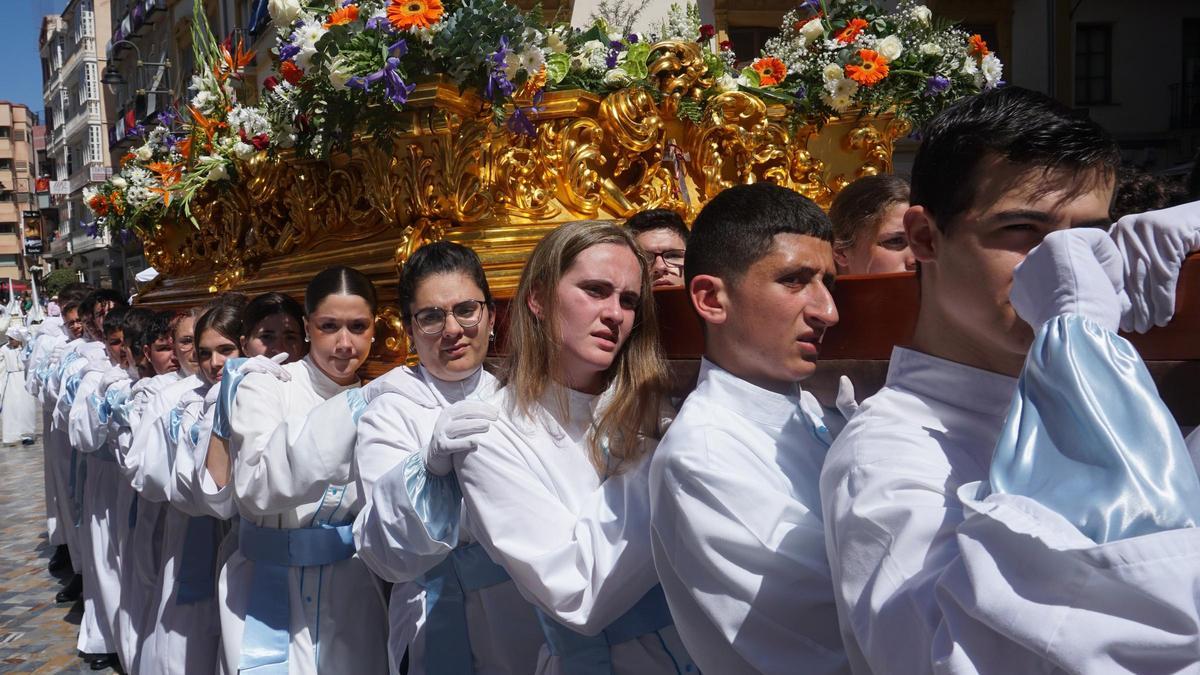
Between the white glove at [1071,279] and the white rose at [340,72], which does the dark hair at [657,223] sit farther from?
the white glove at [1071,279]

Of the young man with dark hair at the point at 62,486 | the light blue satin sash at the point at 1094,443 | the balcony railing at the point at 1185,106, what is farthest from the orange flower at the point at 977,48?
the balcony railing at the point at 1185,106

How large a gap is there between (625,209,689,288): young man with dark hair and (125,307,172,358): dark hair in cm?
286

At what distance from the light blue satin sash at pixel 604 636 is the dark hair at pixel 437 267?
1.01m

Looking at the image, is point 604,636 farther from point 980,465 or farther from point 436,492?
point 980,465

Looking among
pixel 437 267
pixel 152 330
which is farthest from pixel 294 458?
pixel 152 330

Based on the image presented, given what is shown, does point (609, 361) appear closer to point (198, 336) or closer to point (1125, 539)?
point (1125, 539)

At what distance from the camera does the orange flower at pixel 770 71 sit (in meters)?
3.89

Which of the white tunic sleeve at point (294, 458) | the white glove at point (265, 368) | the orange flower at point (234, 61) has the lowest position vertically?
the white tunic sleeve at point (294, 458)

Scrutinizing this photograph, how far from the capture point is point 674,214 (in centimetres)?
328

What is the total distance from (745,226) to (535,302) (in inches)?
25.1

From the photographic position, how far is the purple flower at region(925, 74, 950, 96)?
12.8 feet

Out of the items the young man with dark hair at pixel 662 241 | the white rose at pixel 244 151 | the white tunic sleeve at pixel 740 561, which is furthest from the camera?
the white rose at pixel 244 151

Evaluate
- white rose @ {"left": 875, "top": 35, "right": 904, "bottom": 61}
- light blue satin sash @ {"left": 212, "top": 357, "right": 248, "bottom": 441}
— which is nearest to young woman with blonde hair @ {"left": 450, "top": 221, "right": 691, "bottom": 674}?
light blue satin sash @ {"left": 212, "top": 357, "right": 248, "bottom": 441}

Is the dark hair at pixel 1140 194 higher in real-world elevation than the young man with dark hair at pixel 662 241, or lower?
higher
